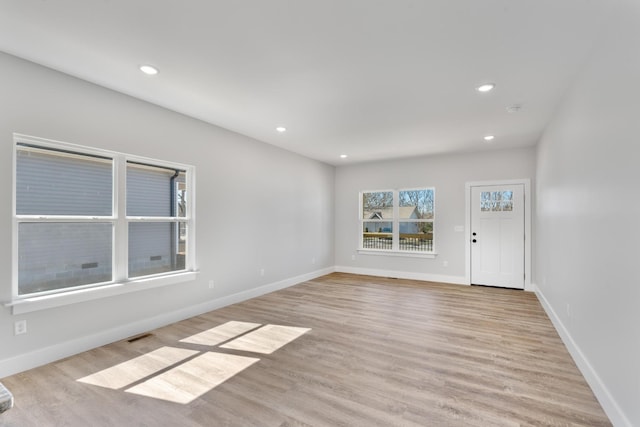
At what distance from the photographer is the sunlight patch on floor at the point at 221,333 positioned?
10.8 ft

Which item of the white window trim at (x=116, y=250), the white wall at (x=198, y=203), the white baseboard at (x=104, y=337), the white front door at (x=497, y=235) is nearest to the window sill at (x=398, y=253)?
the white front door at (x=497, y=235)

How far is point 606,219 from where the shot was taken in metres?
2.08

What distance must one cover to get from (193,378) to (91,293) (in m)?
1.42

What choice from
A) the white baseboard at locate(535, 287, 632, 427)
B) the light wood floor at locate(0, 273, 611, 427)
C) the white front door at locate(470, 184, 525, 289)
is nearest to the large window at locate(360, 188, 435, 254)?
the white front door at locate(470, 184, 525, 289)

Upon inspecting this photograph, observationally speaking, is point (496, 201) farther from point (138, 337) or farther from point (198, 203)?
point (138, 337)

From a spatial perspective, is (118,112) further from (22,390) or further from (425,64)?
(425,64)

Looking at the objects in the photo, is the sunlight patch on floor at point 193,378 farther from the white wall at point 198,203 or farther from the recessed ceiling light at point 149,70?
the recessed ceiling light at point 149,70

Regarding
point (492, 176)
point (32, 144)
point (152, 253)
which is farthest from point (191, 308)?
point (492, 176)

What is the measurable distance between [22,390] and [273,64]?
128 inches

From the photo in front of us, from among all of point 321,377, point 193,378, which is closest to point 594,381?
point 321,377

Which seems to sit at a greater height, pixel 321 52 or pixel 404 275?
pixel 321 52

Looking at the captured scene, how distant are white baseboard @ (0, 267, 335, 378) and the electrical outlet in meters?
0.19

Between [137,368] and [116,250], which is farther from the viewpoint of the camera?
[116,250]

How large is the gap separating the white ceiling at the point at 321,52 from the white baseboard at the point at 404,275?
10.9ft
